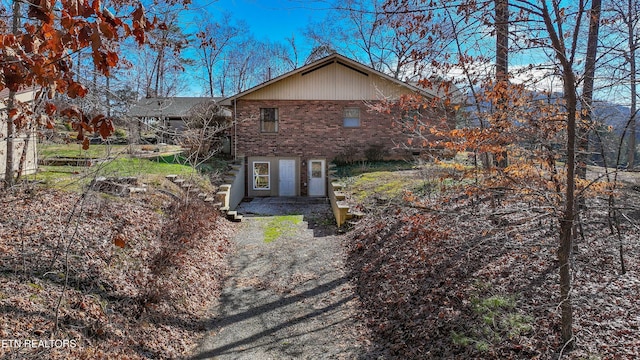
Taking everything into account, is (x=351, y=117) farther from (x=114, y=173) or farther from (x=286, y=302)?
(x=286, y=302)

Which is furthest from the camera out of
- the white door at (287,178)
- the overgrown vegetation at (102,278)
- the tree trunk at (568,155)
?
the white door at (287,178)

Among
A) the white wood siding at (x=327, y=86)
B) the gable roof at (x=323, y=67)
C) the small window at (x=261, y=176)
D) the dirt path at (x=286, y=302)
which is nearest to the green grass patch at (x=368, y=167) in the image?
the white wood siding at (x=327, y=86)

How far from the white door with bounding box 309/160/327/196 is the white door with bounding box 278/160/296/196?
84 cm

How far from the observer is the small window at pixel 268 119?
19578mm

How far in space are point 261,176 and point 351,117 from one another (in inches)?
209

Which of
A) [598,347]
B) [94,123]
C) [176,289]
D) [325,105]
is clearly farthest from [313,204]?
[94,123]

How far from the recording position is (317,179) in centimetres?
1981

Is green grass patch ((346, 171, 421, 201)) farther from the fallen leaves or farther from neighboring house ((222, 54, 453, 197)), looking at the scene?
the fallen leaves

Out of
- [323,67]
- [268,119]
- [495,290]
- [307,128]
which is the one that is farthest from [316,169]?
[495,290]

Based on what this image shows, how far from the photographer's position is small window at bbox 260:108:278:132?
1958cm

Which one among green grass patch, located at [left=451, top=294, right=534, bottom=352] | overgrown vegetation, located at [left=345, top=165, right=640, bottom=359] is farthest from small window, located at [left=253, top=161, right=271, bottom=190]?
green grass patch, located at [left=451, top=294, right=534, bottom=352]

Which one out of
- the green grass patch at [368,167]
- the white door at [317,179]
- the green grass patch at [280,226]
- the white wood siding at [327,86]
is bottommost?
the green grass patch at [280,226]

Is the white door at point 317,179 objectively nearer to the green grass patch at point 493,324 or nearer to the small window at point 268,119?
the small window at point 268,119

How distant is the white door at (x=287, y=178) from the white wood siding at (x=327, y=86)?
10.5 ft
